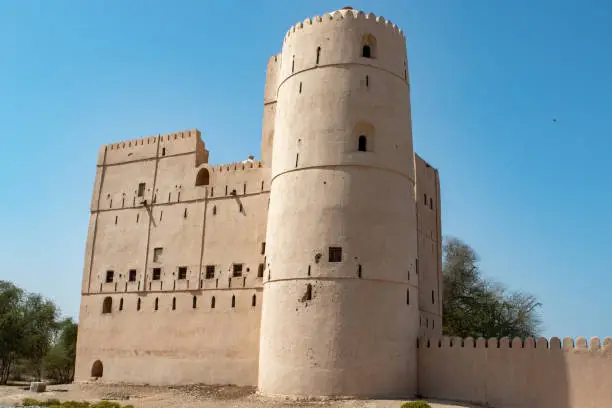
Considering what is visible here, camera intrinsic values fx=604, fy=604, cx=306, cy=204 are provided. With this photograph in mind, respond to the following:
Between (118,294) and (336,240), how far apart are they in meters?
13.5

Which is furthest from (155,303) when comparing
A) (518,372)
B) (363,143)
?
(518,372)

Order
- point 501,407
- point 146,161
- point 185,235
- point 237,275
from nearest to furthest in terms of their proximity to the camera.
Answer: point 501,407
point 237,275
point 185,235
point 146,161

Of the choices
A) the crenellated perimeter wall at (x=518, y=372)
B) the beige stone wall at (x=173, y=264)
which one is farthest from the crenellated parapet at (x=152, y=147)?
the crenellated perimeter wall at (x=518, y=372)

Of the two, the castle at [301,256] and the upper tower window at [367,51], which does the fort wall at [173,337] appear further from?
the upper tower window at [367,51]

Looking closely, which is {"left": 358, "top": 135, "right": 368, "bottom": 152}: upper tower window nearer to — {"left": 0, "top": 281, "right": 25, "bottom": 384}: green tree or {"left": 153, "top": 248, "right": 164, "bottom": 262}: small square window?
{"left": 153, "top": 248, "right": 164, "bottom": 262}: small square window

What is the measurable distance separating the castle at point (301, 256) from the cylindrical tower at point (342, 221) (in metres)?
0.05

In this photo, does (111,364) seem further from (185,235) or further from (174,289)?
(185,235)

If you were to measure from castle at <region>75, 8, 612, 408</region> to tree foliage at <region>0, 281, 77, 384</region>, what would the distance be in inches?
362

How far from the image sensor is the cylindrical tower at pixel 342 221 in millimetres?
20250

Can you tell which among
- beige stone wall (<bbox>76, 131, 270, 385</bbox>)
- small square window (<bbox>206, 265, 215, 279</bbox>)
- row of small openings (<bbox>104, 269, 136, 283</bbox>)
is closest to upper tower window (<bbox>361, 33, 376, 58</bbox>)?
beige stone wall (<bbox>76, 131, 270, 385</bbox>)

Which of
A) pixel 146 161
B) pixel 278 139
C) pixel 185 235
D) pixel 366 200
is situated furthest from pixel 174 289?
pixel 366 200

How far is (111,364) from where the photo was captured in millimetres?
28516

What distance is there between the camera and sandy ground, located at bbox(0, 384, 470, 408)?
1920cm

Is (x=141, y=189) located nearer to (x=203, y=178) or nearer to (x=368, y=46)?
(x=203, y=178)
